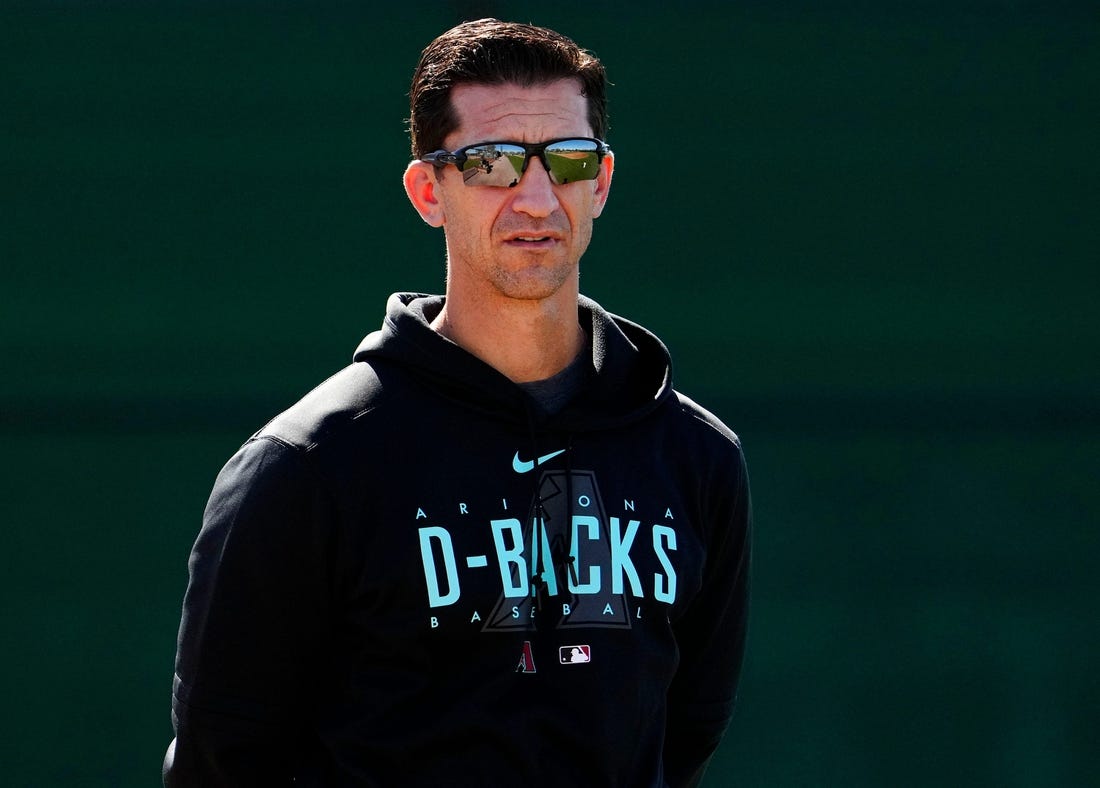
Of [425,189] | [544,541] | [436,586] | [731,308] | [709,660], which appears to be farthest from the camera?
[731,308]

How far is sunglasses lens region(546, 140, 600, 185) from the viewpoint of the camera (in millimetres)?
1943

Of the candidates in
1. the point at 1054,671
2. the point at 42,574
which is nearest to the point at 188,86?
the point at 42,574

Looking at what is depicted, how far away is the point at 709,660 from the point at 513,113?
0.88 metres

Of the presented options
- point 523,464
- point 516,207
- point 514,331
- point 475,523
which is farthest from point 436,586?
point 516,207

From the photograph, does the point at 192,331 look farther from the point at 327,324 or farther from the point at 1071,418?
the point at 1071,418

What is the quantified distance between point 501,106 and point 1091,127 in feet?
7.56

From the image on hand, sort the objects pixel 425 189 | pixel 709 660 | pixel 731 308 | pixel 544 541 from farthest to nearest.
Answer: pixel 731 308, pixel 709 660, pixel 425 189, pixel 544 541

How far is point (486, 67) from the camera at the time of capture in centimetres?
196

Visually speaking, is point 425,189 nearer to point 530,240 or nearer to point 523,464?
point 530,240

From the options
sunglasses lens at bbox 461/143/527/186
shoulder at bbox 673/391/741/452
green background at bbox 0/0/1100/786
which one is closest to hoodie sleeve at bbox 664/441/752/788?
shoulder at bbox 673/391/741/452

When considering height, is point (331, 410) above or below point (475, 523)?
above

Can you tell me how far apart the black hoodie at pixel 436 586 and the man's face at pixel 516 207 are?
116mm

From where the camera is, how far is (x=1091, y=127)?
3742 mm

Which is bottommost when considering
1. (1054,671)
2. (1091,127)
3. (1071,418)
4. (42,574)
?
(1054,671)
